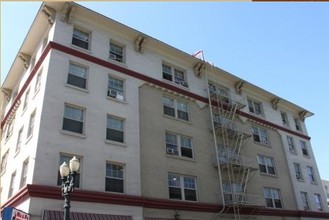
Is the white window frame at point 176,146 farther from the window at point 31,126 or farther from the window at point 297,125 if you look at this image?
the window at point 297,125

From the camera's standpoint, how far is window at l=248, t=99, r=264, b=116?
33.1 metres

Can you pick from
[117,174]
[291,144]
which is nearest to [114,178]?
[117,174]

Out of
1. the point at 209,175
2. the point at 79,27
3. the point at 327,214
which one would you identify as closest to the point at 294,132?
the point at 327,214

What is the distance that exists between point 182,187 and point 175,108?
617 cm

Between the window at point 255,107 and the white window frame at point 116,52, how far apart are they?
14676mm

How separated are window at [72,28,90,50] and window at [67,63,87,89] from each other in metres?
1.82

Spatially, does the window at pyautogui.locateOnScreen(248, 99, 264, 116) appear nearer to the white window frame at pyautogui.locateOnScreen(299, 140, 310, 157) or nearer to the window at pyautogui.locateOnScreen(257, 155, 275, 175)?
the window at pyautogui.locateOnScreen(257, 155, 275, 175)

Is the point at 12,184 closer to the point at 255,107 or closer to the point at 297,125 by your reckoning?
the point at 255,107

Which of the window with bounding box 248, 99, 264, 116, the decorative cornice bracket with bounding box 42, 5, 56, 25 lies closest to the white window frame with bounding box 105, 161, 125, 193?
the decorative cornice bracket with bounding box 42, 5, 56, 25

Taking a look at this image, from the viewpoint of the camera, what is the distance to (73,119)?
19.6 meters

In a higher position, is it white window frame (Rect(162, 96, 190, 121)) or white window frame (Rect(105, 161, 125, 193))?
white window frame (Rect(162, 96, 190, 121))

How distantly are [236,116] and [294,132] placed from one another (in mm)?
9796

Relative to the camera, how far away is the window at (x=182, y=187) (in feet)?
72.1

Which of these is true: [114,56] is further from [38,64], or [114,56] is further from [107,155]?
[107,155]
